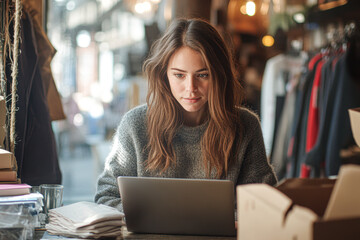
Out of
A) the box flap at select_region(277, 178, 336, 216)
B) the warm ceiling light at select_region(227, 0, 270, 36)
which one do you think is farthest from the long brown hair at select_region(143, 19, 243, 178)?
the warm ceiling light at select_region(227, 0, 270, 36)

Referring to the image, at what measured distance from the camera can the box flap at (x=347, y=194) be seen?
896 mm

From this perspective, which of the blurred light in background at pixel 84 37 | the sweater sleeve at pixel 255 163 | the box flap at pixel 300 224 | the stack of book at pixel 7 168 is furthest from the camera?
the blurred light in background at pixel 84 37

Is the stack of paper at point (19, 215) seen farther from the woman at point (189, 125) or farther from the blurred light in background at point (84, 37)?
the blurred light in background at point (84, 37)

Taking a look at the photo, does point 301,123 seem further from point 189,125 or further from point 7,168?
point 7,168

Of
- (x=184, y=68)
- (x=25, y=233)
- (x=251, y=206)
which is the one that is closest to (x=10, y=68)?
(x=184, y=68)

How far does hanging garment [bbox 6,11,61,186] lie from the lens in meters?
2.20

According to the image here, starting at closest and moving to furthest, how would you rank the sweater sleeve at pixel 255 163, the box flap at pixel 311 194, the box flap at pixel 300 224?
1. the box flap at pixel 300 224
2. the box flap at pixel 311 194
3. the sweater sleeve at pixel 255 163

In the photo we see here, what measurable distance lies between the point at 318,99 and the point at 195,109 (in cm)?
153

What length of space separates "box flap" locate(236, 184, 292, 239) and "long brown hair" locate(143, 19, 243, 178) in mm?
888

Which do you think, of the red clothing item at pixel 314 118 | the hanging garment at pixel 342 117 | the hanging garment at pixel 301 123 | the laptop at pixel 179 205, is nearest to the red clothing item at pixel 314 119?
the red clothing item at pixel 314 118

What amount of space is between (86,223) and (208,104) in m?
0.81

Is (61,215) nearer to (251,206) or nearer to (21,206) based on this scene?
(21,206)

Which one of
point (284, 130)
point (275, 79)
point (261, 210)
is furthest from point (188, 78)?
point (275, 79)

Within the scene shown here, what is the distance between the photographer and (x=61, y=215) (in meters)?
1.42
